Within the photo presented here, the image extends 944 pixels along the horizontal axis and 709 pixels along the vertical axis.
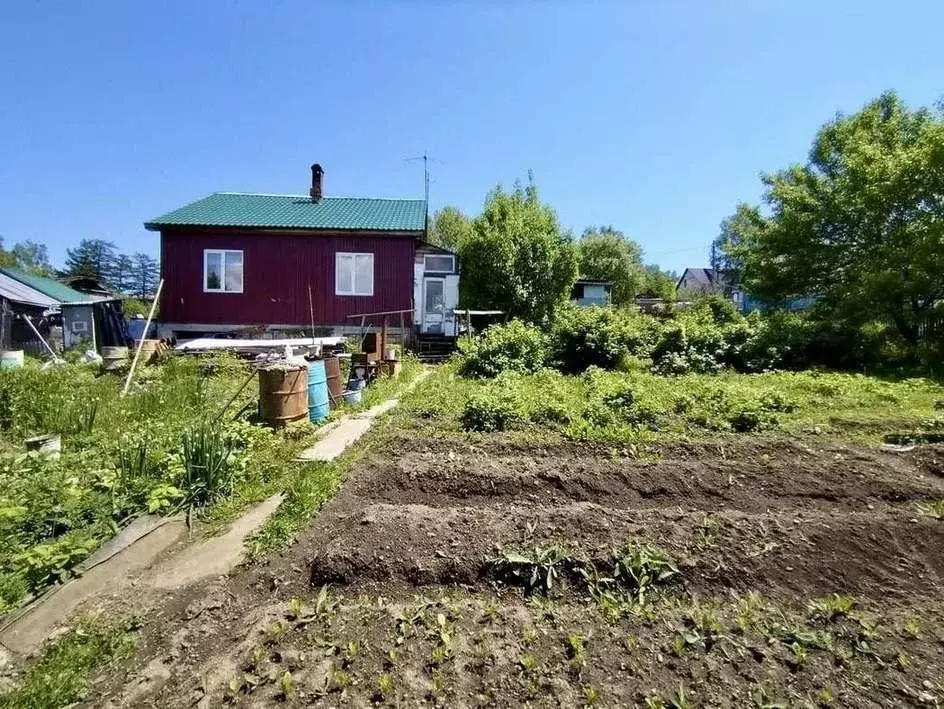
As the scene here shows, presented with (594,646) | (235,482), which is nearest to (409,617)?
(594,646)

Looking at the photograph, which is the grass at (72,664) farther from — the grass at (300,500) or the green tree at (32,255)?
the green tree at (32,255)

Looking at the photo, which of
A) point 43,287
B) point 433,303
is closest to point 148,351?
point 433,303

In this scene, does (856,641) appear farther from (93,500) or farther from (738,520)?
(93,500)

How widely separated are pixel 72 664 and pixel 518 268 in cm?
1684

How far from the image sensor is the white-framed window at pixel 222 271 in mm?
15500

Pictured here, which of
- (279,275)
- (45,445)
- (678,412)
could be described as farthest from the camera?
(279,275)

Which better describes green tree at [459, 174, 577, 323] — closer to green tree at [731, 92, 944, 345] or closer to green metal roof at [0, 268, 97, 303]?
green tree at [731, 92, 944, 345]

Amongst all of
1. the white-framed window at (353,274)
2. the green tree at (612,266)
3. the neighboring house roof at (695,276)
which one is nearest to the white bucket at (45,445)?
the white-framed window at (353,274)

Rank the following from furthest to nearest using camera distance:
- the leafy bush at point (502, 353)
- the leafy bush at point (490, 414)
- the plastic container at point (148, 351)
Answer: the plastic container at point (148, 351), the leafy bush at point (502, 353), the leafy bush at point (490, 414)

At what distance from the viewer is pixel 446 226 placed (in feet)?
142

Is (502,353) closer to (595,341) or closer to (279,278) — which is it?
(595,341)

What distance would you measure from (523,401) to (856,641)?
4557mm

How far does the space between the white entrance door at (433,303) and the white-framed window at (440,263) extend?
40 cm

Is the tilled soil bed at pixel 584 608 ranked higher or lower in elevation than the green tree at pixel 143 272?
lower
